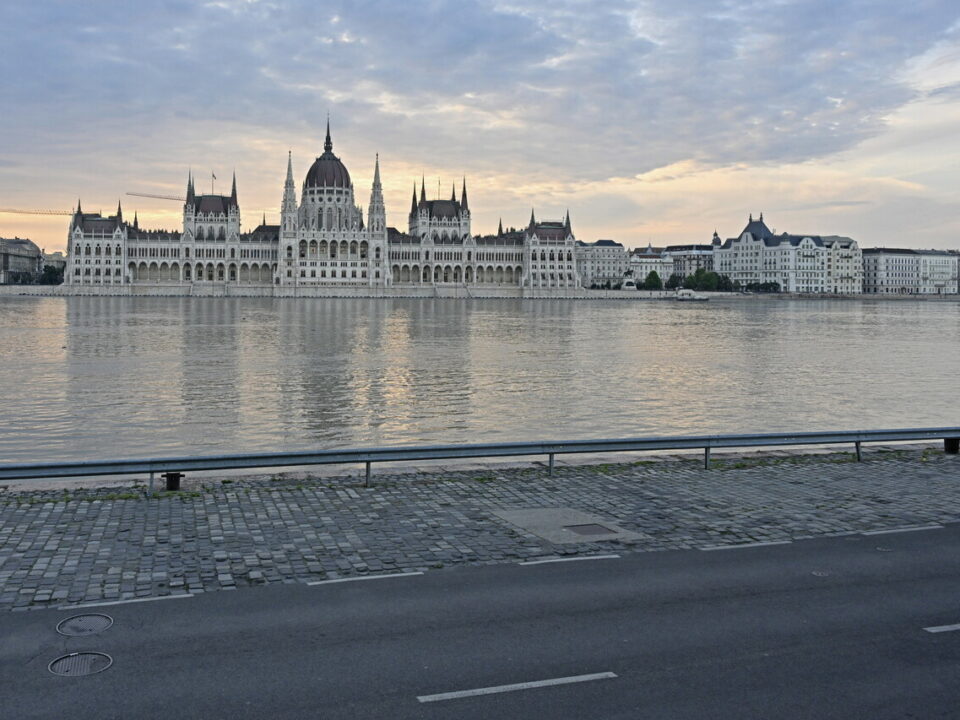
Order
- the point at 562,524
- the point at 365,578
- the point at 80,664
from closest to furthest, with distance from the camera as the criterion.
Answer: the point at 80,664 → the point at 365,578 → the point at 562,524

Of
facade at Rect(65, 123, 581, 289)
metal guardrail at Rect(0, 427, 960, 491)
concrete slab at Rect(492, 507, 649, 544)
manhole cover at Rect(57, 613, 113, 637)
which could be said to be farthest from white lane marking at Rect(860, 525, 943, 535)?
facade at Rect(65, 123, 581, 289)

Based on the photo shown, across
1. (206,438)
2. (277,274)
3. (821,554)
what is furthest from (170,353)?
(277,274)

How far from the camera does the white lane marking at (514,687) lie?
7.02 meters

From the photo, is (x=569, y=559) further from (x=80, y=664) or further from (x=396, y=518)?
(x=80, y=664)

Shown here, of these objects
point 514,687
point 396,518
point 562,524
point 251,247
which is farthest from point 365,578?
point 251,247

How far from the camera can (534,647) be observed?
26.4ft

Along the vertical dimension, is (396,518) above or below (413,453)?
below

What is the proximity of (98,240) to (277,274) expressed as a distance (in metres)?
36.1

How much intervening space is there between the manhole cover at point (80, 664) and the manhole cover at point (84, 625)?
1.73ft

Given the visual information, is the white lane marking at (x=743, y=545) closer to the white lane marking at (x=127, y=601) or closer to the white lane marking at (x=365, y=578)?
the white lane marking at (x=365, y=578)

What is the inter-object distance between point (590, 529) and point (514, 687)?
16.7ft

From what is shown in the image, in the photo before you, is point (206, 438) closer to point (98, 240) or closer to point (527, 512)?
point (527, 512)

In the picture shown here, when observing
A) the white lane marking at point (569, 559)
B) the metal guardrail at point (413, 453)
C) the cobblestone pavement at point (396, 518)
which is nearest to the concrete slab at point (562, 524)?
the cobblestone pavement at point (396, 518)

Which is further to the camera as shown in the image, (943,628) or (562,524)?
(562,524)
